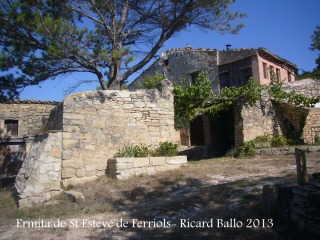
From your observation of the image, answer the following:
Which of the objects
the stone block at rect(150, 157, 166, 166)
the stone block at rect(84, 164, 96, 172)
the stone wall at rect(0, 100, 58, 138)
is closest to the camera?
the stone block at rect(84, 164, 96, 172)

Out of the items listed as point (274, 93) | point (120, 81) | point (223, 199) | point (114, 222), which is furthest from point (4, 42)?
point (274, 93)

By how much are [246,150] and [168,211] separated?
20.8 ft

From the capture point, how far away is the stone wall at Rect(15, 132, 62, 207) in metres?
6.54

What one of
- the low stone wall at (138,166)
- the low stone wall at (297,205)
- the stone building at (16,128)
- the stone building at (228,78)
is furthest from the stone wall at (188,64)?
the low stone wall at (297,205)

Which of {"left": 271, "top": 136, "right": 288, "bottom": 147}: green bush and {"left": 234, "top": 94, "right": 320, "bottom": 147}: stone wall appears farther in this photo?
{"left": 234, "top": 94, "right": 320, "bottom": 147}: stone wall

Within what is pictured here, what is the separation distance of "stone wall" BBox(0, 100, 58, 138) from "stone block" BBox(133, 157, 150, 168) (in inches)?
368

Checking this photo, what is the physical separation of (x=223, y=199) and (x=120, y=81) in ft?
19.9

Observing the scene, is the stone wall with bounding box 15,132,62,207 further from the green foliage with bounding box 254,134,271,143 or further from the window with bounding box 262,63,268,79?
the window with bounding box 262,63,268,79

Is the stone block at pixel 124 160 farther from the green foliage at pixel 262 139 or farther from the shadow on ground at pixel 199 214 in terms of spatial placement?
the green foliage at pixel 262 139

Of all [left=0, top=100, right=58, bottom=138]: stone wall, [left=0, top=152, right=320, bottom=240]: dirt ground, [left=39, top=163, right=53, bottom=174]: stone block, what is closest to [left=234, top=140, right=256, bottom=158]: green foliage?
[left=0, top=152, right=320, bottom=240]: dirt ground

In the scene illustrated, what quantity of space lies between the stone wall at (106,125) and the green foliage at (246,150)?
124 inches

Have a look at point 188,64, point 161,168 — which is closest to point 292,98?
point 161,168

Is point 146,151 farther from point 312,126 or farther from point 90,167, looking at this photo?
point 312,126

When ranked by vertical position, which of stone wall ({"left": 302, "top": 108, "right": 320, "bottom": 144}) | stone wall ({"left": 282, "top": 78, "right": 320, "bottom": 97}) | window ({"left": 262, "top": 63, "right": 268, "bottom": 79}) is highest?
window ({"left": 262, "top": 63, "right": 268, "bottom": 79})
